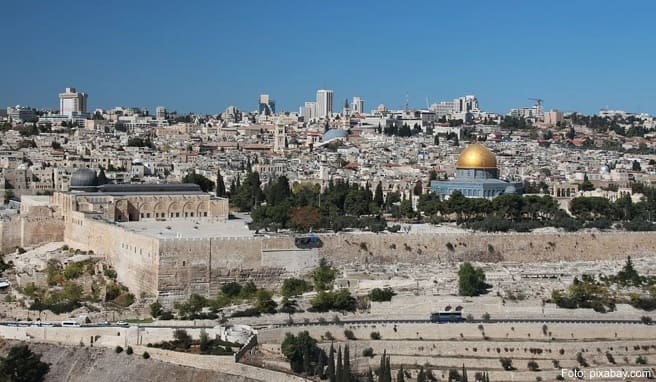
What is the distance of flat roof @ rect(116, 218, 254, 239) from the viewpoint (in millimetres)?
31000

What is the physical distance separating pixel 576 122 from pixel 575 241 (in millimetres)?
77351

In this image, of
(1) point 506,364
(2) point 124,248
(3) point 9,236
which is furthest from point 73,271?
(1) point 506,364

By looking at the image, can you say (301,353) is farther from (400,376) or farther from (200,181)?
(200,181)

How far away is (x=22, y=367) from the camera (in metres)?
23.6

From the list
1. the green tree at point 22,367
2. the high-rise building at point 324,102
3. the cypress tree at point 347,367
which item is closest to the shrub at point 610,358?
the cypress tree at point 347,367

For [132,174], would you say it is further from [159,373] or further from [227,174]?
[159,373]

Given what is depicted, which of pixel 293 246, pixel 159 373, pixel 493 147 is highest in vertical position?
pixel 493 147

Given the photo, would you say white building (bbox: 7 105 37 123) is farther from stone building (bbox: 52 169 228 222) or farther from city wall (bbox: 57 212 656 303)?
city wall (bbox: 57 212 656 303)

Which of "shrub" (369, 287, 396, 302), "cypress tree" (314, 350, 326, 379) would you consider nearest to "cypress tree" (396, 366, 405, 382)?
"cypress tree" (314, 350, 326, 379)

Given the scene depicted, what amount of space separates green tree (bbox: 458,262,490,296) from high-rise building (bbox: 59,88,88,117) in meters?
97.1

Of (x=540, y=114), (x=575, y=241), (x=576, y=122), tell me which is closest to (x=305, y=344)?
(x=575, y=241)

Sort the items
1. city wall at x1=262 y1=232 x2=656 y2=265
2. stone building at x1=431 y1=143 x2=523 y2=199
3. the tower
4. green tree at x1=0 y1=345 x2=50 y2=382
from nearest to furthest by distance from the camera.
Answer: green tree at x1=0 y1=345 x2=50 y2=382 → city wall at x1=262 y1=232 x2=656 y2=265 → stone building at x1=431 y1=143 x2=523 y2=199 → the tower

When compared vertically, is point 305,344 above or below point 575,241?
below

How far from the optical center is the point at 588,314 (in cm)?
2820
